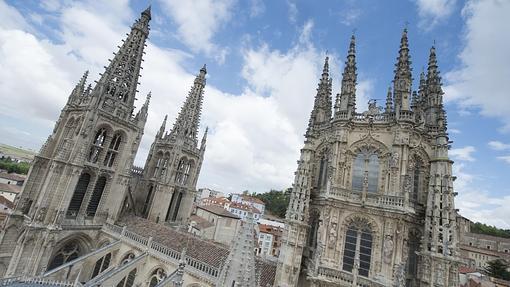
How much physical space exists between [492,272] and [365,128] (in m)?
60.6

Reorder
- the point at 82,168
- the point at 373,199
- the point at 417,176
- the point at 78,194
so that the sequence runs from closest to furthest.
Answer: the point at 373,199, the point at 417,176, the point at 82,168, the point at 78,194

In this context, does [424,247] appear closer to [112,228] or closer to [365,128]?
[365,128]

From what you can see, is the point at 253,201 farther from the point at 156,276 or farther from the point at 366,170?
the point at 366,170

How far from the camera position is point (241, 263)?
10.8m

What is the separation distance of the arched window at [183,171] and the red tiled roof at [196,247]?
729 cm

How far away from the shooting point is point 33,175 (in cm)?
2358

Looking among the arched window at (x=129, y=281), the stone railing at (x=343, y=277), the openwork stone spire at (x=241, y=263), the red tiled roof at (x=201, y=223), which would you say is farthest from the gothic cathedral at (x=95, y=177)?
the stone railing at (x=343, y=277)

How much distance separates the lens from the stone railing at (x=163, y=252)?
56.8 feet

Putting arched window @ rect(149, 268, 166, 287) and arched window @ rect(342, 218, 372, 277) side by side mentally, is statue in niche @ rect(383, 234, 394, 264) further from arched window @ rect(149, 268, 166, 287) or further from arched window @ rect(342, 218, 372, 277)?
arched window @ rect(149, 268, 166, 287)

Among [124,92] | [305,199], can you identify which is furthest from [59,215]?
[305,199]

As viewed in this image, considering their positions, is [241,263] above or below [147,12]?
below

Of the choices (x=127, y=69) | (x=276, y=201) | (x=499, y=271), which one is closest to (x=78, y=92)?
(x=127, y=69)

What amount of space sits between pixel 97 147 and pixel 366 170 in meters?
24.3

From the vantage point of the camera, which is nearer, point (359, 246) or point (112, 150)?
point (359, 246)
